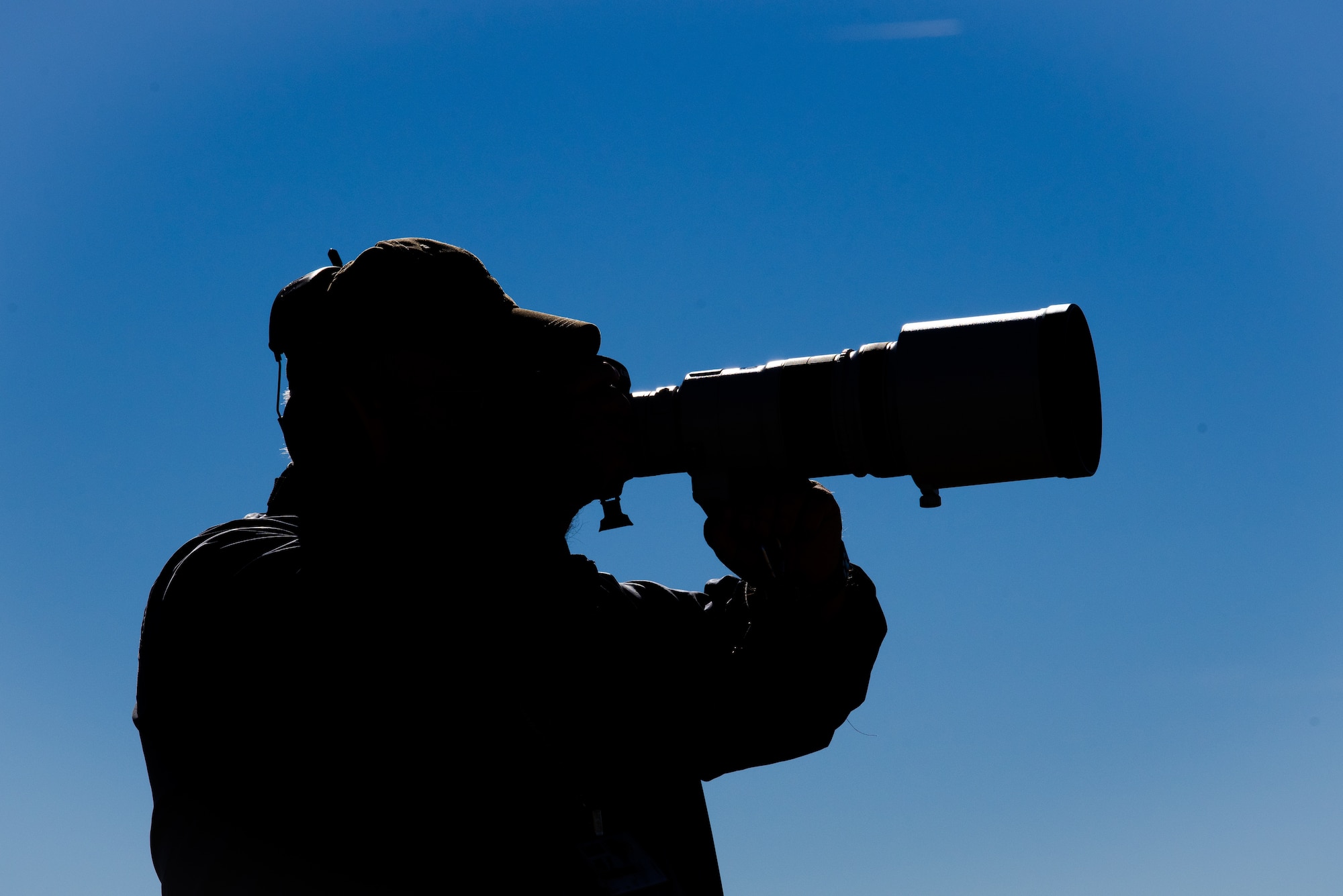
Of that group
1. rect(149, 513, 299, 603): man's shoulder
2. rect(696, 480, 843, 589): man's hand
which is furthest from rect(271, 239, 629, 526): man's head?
rect(696, 480, 843, 589): man's hand

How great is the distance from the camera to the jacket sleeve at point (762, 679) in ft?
10.6

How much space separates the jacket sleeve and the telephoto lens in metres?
0.38

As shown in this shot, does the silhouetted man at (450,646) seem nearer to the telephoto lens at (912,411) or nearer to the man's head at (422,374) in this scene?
the man's head at (422,374)

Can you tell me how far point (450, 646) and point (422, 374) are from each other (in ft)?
2.09

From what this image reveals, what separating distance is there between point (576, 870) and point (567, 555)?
76 cm

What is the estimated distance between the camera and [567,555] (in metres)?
3.04

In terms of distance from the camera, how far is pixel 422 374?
284cm

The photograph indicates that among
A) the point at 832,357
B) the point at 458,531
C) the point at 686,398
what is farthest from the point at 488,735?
the point at 832,357

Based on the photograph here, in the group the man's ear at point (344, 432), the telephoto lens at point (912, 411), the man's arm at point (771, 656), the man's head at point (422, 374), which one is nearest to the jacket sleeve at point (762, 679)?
the man's arm at point (771, 656)

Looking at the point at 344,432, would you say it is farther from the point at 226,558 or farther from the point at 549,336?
the point at 549,336

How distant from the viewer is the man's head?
2.82 m

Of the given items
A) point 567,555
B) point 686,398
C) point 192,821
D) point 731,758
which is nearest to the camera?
point 192,821

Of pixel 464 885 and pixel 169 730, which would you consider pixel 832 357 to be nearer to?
pixel 464 885

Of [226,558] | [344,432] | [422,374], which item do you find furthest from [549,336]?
[226,558]
